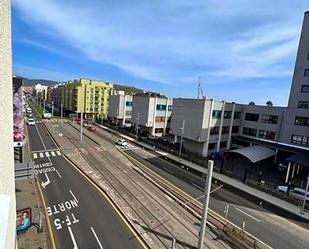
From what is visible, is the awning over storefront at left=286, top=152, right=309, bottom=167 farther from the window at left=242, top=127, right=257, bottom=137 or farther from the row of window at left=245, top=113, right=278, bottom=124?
the window at left=242, top=127, right=257, bottom=137

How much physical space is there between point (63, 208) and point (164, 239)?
1032 centimetres

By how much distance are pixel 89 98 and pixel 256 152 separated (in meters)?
77.5

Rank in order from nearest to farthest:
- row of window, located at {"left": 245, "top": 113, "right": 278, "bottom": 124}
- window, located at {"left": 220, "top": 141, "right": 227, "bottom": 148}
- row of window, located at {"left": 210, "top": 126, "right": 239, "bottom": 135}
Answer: row of window, located at {"left": 210, "top": 126, "right": 239, "bottom": 135}
row of window, located at {"left": 245, "top": 113, "right": 278, "bottom": 124}
window, located at {"left": 220, "top": 141, "right": 227, "bottom": 148}

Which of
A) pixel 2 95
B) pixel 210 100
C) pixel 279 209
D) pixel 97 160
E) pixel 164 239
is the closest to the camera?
pixel 2 95

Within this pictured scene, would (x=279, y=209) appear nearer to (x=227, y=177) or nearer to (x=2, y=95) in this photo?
(x=227, y=177)

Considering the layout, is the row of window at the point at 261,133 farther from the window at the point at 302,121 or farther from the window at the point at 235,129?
the window at the point at 302,121

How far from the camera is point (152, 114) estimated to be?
61.1 meters

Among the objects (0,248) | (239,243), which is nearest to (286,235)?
(239,243)

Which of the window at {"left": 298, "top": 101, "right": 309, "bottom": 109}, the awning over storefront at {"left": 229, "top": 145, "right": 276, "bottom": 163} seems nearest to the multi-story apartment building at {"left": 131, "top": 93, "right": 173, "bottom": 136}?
the awning over storefront at {"left": 229, "top": 145, "right": 276, "bottom": 163}

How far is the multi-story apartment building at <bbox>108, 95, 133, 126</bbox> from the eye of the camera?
251 feet

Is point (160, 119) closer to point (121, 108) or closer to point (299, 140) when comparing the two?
point (121, 108)

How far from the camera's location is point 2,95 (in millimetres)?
4262

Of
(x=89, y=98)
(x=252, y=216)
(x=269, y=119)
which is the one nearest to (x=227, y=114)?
(x=269, y=119)

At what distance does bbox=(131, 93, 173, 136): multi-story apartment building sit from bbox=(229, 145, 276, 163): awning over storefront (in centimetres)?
2728
